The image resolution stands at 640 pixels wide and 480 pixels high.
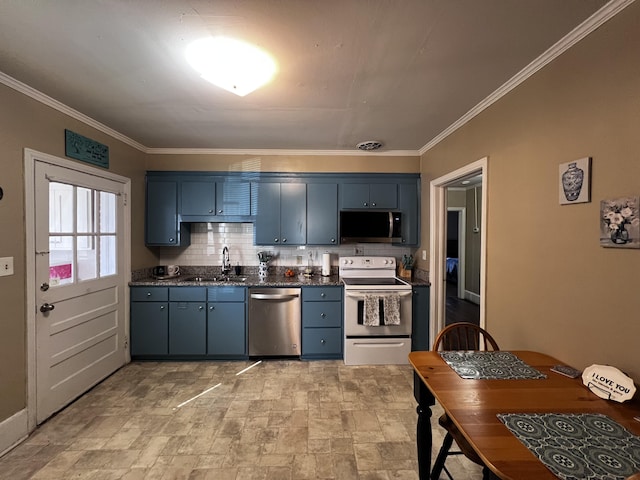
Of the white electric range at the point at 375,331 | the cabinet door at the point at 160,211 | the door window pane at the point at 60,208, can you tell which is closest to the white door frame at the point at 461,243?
the white electric range at the point at 375,331

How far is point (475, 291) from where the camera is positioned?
225 inches

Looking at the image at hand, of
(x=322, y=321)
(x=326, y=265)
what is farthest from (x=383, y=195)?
(x=322, y=321)

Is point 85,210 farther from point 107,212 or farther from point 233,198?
point 233,198

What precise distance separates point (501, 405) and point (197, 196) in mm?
3439

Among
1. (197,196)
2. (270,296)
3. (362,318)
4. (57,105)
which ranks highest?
(57,105)

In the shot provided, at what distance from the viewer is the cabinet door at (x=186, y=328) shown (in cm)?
317

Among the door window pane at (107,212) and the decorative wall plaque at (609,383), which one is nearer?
the decorative wall plaque at (609,383)

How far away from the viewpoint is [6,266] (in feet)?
6.14

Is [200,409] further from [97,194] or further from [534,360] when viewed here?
[534,360]

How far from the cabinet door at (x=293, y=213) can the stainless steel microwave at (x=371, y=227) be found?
0.52 meters

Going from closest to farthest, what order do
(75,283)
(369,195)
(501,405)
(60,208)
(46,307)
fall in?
(501,405) < (46,307) < (60,208) < (75,283) < (369,195)

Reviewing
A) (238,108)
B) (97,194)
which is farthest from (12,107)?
(238,108)

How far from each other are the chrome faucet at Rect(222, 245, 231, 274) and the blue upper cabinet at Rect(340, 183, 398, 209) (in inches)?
64.9

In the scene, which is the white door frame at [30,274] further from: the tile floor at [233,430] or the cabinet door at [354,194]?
the cabinet door at [354,194]
